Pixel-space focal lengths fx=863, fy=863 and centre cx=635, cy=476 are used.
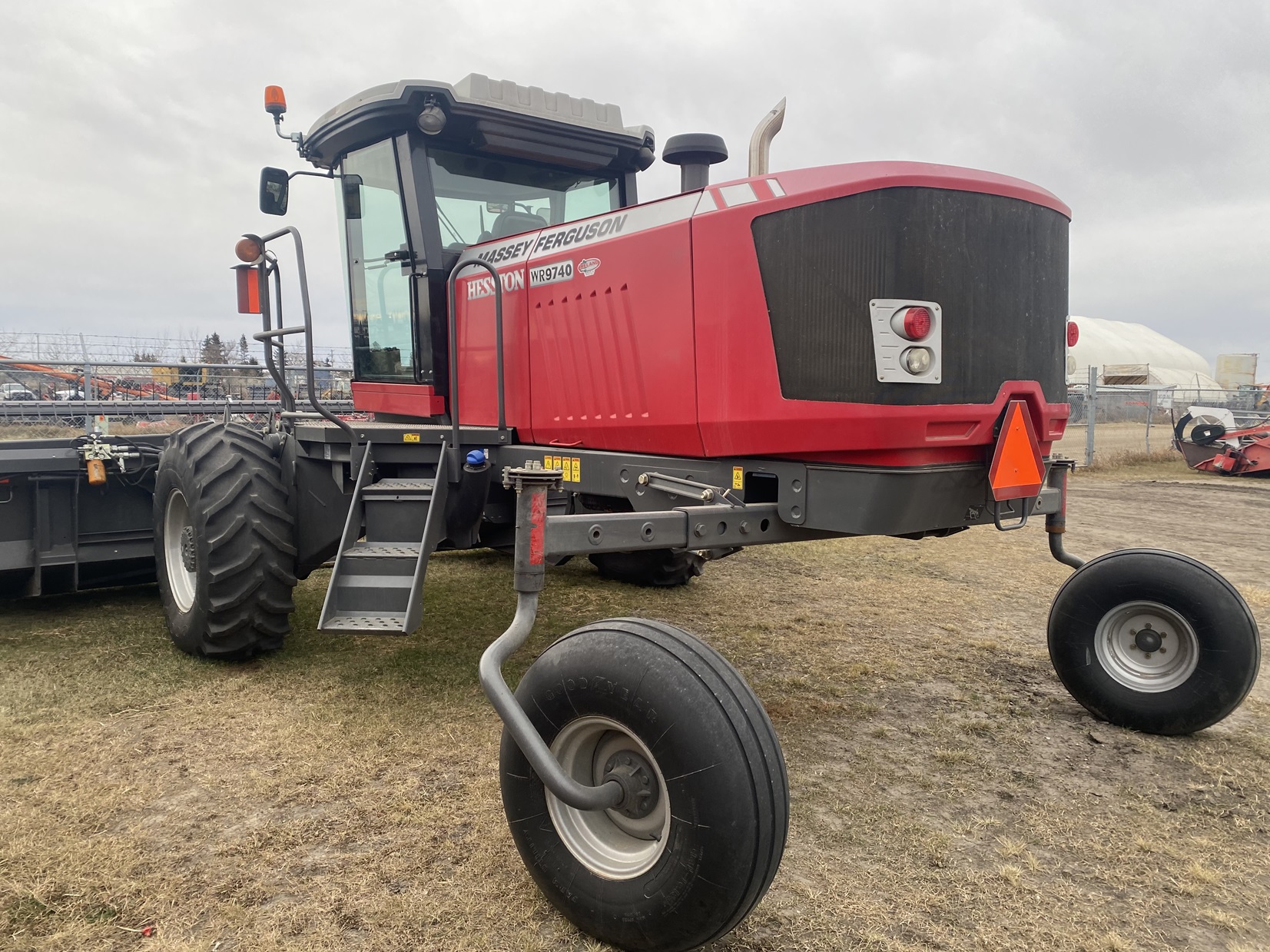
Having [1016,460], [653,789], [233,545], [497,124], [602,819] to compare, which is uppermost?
[497,124]

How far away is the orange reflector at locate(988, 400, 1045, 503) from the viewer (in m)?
2.85

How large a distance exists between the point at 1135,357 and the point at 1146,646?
59533 millimetres

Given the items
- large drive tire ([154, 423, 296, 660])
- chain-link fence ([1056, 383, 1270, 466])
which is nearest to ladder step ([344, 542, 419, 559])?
large drive tire ([154, 423, 296, 660])

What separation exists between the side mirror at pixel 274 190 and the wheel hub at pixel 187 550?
1.80 m

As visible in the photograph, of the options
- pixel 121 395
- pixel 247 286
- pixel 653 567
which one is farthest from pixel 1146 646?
pixel 121 395

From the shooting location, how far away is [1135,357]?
180 ft

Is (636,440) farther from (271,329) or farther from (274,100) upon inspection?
(274,100)

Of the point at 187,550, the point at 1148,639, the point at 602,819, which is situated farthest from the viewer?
the point at 187,550

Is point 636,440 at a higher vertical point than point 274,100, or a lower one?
lower

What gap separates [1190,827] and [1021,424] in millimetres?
1436

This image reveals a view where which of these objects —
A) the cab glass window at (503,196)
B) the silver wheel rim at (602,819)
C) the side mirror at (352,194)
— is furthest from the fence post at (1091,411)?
the silver wheel rim at (602,819)

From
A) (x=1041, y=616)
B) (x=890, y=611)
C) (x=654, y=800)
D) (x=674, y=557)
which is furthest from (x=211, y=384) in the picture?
(x=654, y=800)

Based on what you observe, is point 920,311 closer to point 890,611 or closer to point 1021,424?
point 1021,424

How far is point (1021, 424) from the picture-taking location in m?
2.91
